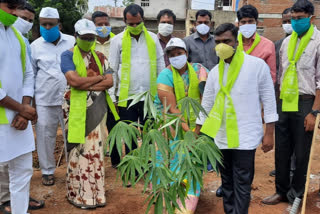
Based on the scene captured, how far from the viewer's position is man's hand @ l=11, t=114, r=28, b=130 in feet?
8.79

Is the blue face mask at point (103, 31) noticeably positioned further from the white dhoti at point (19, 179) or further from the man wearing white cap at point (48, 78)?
the white dhoti at point (19, 179)

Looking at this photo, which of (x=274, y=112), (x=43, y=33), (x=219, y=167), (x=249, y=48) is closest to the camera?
(x=274, y=112)

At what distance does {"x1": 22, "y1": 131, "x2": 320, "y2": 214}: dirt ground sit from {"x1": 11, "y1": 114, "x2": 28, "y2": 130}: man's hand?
1158 mm

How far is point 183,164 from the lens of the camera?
2.09 m

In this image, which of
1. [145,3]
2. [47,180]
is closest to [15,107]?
[47,180]

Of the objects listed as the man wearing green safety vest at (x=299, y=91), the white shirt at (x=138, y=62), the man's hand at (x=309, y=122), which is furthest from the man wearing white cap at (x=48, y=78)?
the man's hand at (x=309, y=122)

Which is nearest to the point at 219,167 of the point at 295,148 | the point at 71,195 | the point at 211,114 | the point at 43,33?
the point at 211,114

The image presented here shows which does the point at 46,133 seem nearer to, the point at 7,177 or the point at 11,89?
the point at 7,177

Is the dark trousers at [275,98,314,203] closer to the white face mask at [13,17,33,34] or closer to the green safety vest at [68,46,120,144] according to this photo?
the green safety vest at [68,46,120,144]

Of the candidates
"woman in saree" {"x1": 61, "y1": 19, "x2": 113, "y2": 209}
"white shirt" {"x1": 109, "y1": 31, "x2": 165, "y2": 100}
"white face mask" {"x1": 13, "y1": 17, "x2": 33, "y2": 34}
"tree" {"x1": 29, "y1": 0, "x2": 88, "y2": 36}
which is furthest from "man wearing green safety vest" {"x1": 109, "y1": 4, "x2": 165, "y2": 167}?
"tree" {"x1": 29, "y1": 0, "x2": 88, "y2": 36}

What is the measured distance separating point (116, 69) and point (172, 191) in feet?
7.96

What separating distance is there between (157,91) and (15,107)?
1.43 metres

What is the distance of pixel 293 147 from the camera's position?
11.9 ft

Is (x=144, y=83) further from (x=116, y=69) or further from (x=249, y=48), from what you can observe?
(x=249, y=48)
